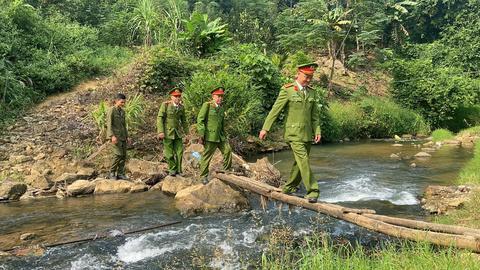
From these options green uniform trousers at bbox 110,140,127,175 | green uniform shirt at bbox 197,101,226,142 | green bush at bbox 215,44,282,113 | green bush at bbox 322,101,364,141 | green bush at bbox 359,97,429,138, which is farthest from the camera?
green bush at bbox 359,97,429,138

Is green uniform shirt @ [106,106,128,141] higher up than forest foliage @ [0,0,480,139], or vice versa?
forest foliage @ [0,0,480,139]

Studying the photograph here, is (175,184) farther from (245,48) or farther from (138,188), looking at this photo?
(245,48)

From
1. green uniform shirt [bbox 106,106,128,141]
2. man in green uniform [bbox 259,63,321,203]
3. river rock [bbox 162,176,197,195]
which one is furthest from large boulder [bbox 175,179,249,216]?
green uniform shirt [bbox 106,106,128,141]

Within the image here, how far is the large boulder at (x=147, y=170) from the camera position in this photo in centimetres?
972

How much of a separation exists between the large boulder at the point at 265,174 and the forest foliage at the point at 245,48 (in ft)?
12.3

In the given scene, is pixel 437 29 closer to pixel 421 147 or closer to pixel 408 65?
pixel 408 65

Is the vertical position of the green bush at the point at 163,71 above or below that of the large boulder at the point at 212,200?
above

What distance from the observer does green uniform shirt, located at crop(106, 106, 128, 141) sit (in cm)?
907

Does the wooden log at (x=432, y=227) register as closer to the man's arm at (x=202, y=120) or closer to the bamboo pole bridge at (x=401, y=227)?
the bamboo pole bridge at (x=401, y=227)

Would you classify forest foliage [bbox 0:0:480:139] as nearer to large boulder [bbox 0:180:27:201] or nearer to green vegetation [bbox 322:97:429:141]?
green vegetation [bbox 322:97:429:141]

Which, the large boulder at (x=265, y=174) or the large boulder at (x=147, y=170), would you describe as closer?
the large boulder at (x=265, y=174)

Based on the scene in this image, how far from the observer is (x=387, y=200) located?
8695 mm

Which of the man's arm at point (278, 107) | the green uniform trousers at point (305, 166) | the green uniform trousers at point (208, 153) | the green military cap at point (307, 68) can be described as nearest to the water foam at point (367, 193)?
the green uniform trousers at point (208, 153)

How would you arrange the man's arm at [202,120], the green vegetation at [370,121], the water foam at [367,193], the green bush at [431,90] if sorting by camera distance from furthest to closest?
the green bush at [431,90], the green vegetation at [370,121], the water foam at [367,193], the man's arm at [202,120]
